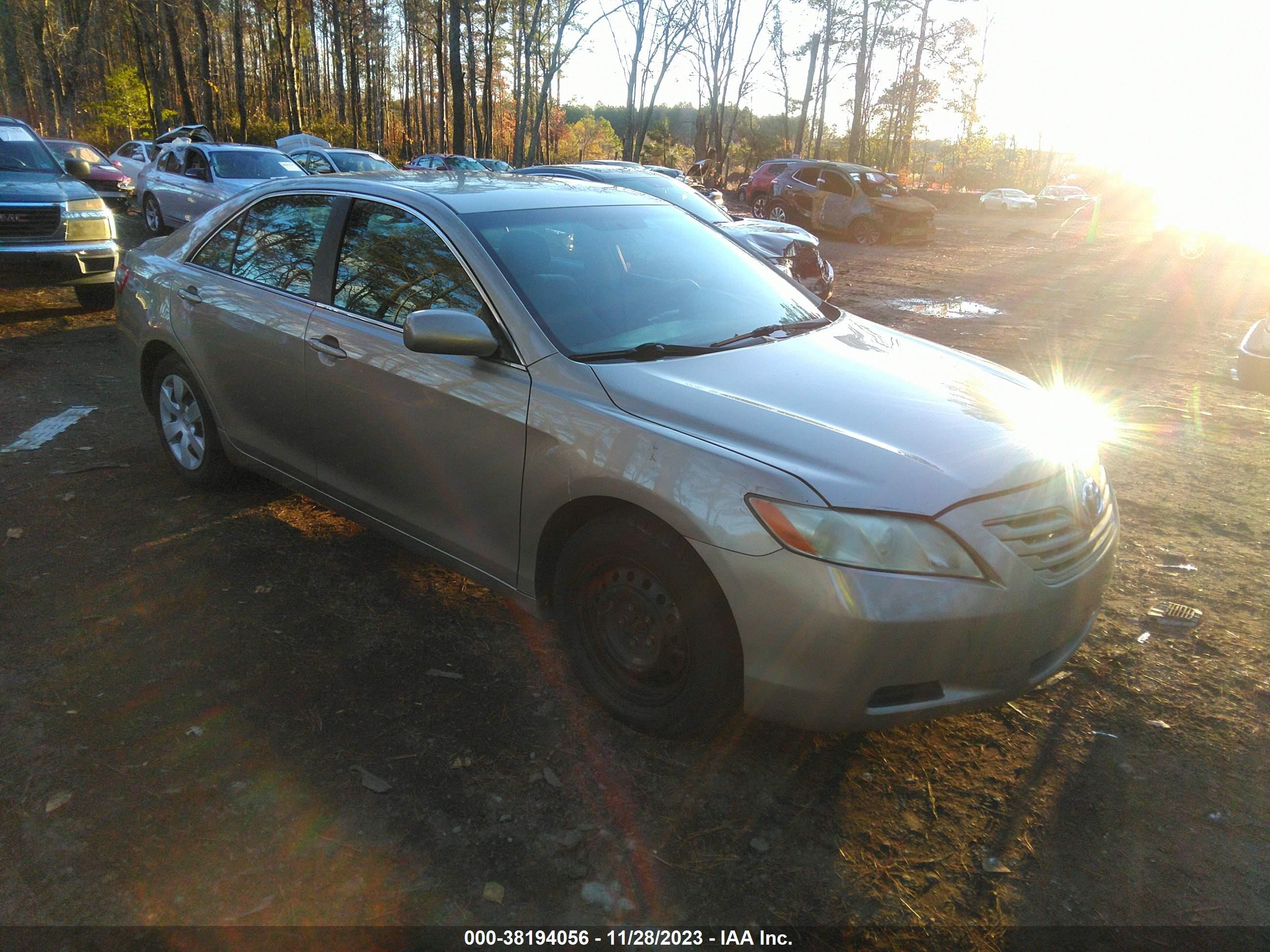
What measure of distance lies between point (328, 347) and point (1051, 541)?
9.08ft

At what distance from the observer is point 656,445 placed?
263cm

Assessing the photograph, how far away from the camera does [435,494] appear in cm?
334

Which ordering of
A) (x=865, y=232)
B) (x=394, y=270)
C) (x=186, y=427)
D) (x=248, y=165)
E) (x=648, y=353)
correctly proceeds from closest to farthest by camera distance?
(x=648, y=353)
(x=394, y=270)
(x=186, y=427)
(x=248, y=165)
(x=865, y=232)

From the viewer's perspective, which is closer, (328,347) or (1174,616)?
(328,347)

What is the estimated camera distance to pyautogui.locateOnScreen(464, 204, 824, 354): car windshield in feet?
10.5

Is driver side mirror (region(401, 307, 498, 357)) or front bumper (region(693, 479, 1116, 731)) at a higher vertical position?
driver side mirror (region(401, 307, 498, 357))

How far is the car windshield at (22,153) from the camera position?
9594 mm

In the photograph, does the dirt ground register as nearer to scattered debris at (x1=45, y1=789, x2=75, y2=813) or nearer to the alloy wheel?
scattered debris at (x1=45, y1=789, x2=75, y2=813)

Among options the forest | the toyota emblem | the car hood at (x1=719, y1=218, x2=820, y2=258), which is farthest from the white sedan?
the toyota emblem

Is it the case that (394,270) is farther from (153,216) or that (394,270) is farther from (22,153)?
(153,216)

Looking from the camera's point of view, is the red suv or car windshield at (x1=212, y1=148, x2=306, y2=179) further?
the red suv

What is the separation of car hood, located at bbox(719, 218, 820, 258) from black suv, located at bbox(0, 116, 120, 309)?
648 cm

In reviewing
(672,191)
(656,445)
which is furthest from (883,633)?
(672,191)

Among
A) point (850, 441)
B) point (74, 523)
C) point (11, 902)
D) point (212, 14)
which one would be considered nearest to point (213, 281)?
point (74, 523)
